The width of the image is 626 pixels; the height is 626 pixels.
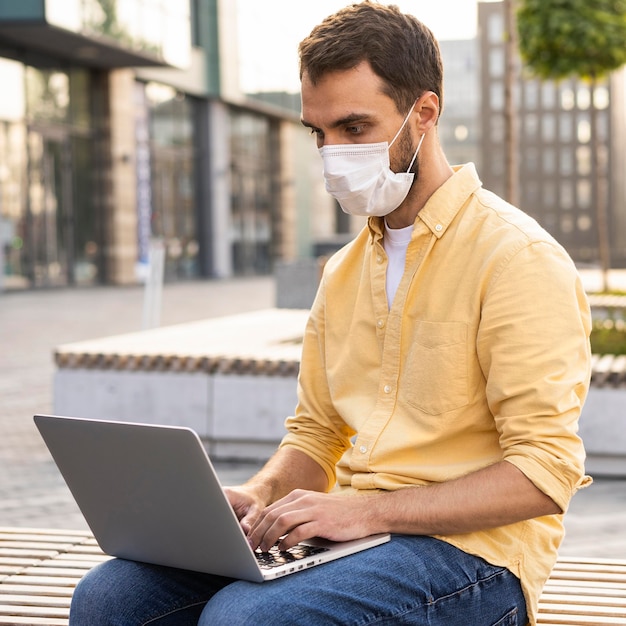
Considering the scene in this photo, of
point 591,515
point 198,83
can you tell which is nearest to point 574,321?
point 591,515

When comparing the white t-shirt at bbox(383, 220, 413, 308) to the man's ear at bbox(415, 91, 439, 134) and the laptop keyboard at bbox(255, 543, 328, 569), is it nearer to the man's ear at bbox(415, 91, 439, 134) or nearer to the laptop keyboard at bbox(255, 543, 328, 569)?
the man's ear at bbox(415, 91, 439, 134)

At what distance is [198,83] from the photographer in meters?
36.4

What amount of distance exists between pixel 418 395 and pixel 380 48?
67 cm

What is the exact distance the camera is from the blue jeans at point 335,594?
6.44 feet

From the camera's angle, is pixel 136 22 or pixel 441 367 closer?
pixel 441 367

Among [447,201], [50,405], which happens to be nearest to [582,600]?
[447,201]

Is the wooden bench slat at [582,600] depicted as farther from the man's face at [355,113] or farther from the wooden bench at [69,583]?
the man's face at [355,113]

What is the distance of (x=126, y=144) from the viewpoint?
3148 centimetres

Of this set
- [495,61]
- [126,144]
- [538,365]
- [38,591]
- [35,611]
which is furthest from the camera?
[495,61]

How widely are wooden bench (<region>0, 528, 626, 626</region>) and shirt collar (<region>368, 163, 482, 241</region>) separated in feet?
3.00

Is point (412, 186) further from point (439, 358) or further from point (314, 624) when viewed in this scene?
point (314, 624)

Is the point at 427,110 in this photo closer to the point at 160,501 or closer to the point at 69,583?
the point at 160,501

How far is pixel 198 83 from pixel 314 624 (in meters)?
35.5

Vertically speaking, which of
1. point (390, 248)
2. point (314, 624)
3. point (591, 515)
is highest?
point (390, 248)
